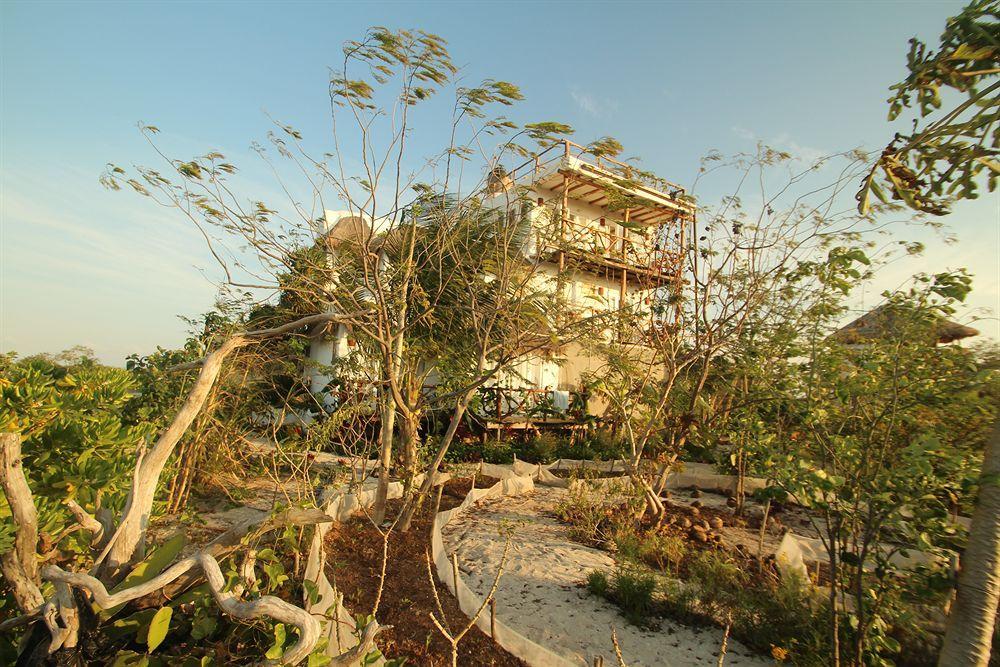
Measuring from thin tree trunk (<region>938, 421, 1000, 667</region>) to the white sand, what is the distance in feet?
5.28

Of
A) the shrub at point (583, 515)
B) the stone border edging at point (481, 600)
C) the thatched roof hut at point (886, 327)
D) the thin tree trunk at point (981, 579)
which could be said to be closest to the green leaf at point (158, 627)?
the stone border edging at point (481, 600)

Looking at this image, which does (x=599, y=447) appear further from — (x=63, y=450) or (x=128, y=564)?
(x=128, y=564)

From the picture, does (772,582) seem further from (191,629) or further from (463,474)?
(463,474)

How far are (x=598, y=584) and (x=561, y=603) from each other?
1.15 ft

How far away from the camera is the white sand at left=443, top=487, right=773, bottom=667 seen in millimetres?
3387

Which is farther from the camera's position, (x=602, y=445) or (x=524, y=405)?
(x=524, y=405)

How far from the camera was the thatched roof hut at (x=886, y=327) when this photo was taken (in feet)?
11.5

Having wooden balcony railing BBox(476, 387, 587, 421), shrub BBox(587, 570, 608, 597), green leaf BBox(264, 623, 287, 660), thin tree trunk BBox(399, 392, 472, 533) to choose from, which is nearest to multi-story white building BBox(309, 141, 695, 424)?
wooden balcony railing BBox(476, 387, 587, 421)

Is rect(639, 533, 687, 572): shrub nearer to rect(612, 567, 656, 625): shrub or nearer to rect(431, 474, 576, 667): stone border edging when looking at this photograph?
rect(612, 567, 656, 625): shrub

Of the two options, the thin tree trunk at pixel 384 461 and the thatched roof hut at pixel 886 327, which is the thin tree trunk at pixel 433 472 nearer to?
the thin tree trunk at pixel 384 461

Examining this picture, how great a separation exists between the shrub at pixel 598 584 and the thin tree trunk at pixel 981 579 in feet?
7.66

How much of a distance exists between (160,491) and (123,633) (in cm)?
351

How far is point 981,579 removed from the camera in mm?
2012

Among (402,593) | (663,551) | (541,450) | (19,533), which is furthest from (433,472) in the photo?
(541,450)
